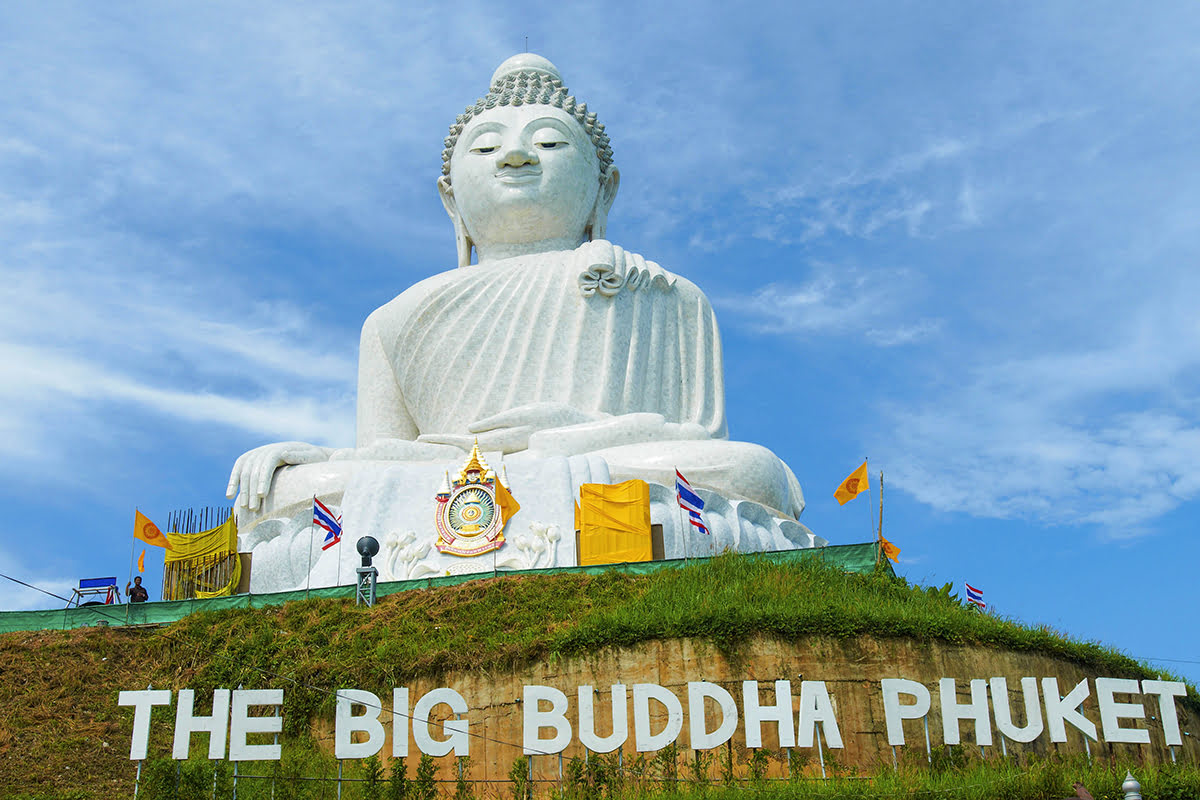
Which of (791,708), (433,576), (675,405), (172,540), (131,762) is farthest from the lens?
(675,405)

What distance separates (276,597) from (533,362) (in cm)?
582

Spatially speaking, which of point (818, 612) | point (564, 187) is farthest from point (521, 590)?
point (564, 187)

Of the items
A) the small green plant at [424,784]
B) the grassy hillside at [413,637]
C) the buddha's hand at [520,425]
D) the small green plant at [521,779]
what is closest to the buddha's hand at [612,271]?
the buddha's hand at [520,425]

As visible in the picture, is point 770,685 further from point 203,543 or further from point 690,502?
point 203,543

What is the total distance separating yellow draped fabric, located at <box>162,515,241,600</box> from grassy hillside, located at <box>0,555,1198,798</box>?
2.83m

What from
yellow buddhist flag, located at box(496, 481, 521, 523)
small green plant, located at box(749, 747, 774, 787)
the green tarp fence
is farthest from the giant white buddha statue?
small green plant, located at box(749, 747, 774, 787)

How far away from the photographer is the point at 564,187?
69.2 ft

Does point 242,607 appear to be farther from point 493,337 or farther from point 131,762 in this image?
point 493,337

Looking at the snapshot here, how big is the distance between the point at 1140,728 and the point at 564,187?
11403mm

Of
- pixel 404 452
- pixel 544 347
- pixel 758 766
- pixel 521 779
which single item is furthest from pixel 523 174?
pixel 758 766

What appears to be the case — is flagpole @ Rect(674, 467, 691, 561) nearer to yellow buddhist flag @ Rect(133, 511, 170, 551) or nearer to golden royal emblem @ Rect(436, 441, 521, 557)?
golden royal emblem @ Rect(436, 441, 521, 557)

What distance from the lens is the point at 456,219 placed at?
2228 centimetres

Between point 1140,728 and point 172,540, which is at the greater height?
point 172,540

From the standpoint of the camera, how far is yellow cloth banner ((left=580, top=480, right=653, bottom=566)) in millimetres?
16234
